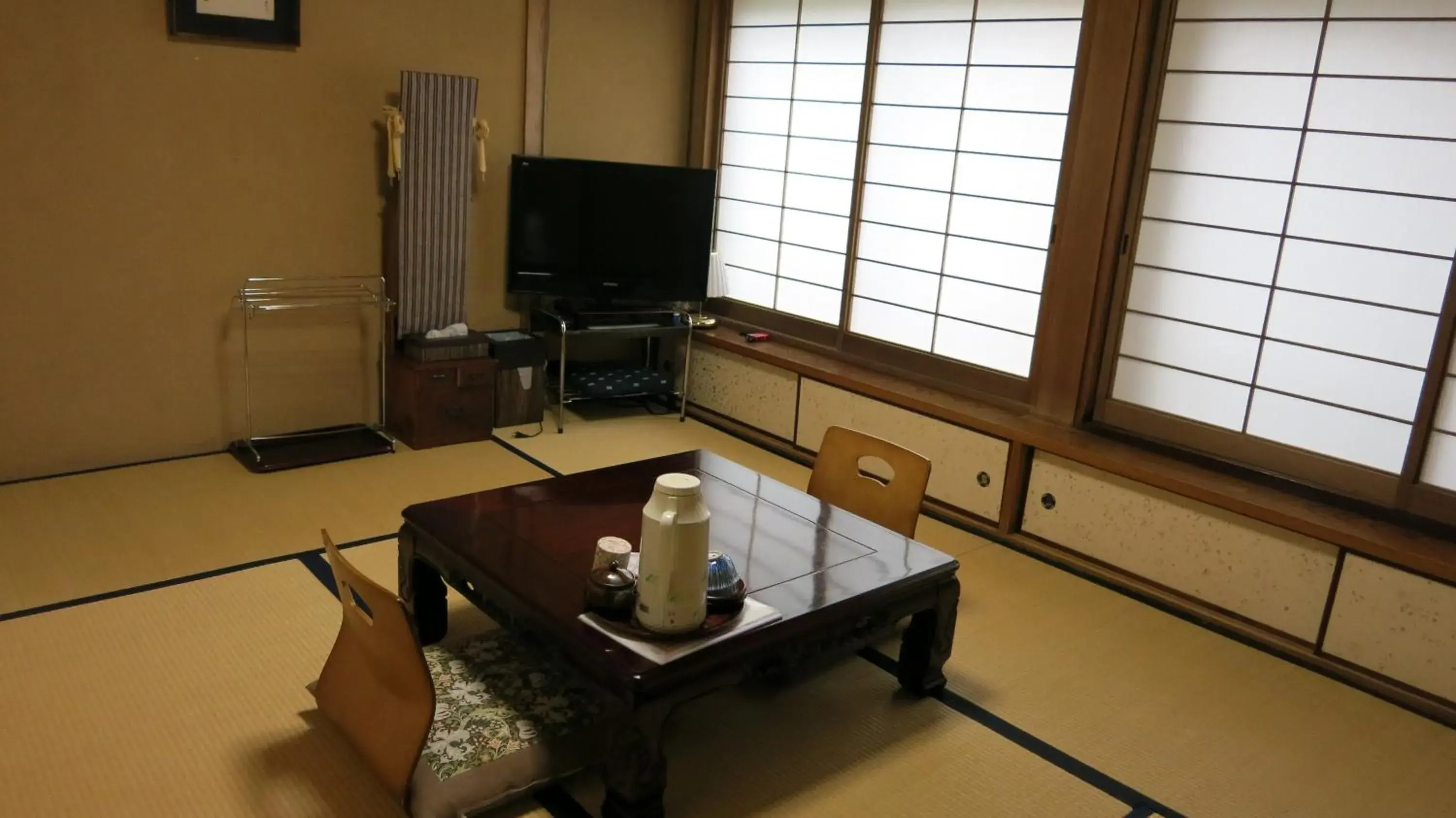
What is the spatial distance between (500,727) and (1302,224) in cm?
294

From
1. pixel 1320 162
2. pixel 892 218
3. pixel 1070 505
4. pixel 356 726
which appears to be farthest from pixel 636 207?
pixel 356 726

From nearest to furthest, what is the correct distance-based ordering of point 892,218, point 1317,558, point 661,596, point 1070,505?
point 661,596 < point 1317,558 < point 1070,505 < point 892,218

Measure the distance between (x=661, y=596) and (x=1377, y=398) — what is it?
8.33 feet

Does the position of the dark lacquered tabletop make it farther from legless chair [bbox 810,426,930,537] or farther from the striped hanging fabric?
the striped hanging fabric

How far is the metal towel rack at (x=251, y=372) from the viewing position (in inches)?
168

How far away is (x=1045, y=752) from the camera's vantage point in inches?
103

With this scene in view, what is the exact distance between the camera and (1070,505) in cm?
380

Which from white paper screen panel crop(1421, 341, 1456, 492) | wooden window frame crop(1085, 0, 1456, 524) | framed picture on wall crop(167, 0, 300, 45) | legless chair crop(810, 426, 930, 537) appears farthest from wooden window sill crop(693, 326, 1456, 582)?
framed picture on wall crop(167, 0, 300, 45)

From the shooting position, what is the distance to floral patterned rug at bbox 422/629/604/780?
222cm

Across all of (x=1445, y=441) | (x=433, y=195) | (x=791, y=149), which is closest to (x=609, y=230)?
(x=433, y=195)

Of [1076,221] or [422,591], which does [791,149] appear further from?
[422,591]

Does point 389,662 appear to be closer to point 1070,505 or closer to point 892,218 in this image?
point 1070,505

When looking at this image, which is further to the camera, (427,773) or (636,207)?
(636,207)

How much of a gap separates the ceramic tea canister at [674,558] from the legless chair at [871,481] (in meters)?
1.07
